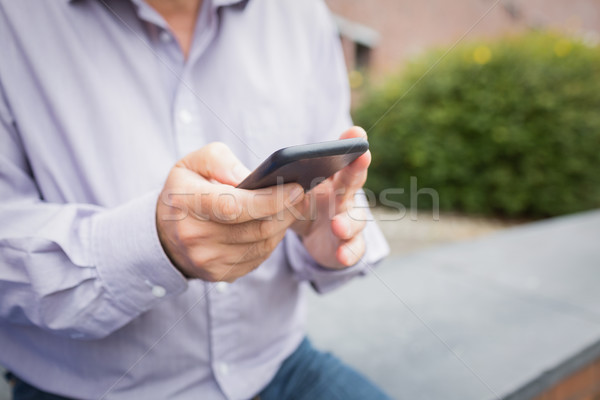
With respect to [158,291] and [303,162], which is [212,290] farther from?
[303,162]

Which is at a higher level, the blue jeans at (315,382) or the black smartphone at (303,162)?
the black smartphone at (303,162)

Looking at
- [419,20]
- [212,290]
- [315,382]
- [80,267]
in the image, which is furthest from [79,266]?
[419,20]

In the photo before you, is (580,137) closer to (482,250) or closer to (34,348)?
(482,250)

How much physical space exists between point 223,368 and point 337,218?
41 cm

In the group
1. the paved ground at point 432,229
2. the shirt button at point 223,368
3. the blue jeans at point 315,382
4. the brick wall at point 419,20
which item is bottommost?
the paved ground at point 432,229

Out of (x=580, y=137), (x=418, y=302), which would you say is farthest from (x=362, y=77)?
(x=418, y=302)

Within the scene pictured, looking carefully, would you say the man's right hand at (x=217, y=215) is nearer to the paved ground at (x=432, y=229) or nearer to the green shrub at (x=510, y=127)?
the paved ground at (x=432, y=229)

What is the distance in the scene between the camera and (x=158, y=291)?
72 centimetres

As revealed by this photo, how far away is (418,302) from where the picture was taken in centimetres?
203

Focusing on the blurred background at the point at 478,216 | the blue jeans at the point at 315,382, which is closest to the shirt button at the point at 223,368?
the blue jeans at the point at 315,382

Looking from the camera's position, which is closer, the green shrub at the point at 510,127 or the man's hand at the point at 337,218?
the man's hand at the point at 337,218

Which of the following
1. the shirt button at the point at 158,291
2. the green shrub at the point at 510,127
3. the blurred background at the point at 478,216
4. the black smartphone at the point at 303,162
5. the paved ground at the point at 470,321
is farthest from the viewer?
the green shrub at the point at 510,127

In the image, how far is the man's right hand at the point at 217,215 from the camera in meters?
0.59

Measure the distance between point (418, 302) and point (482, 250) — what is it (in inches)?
43.8
